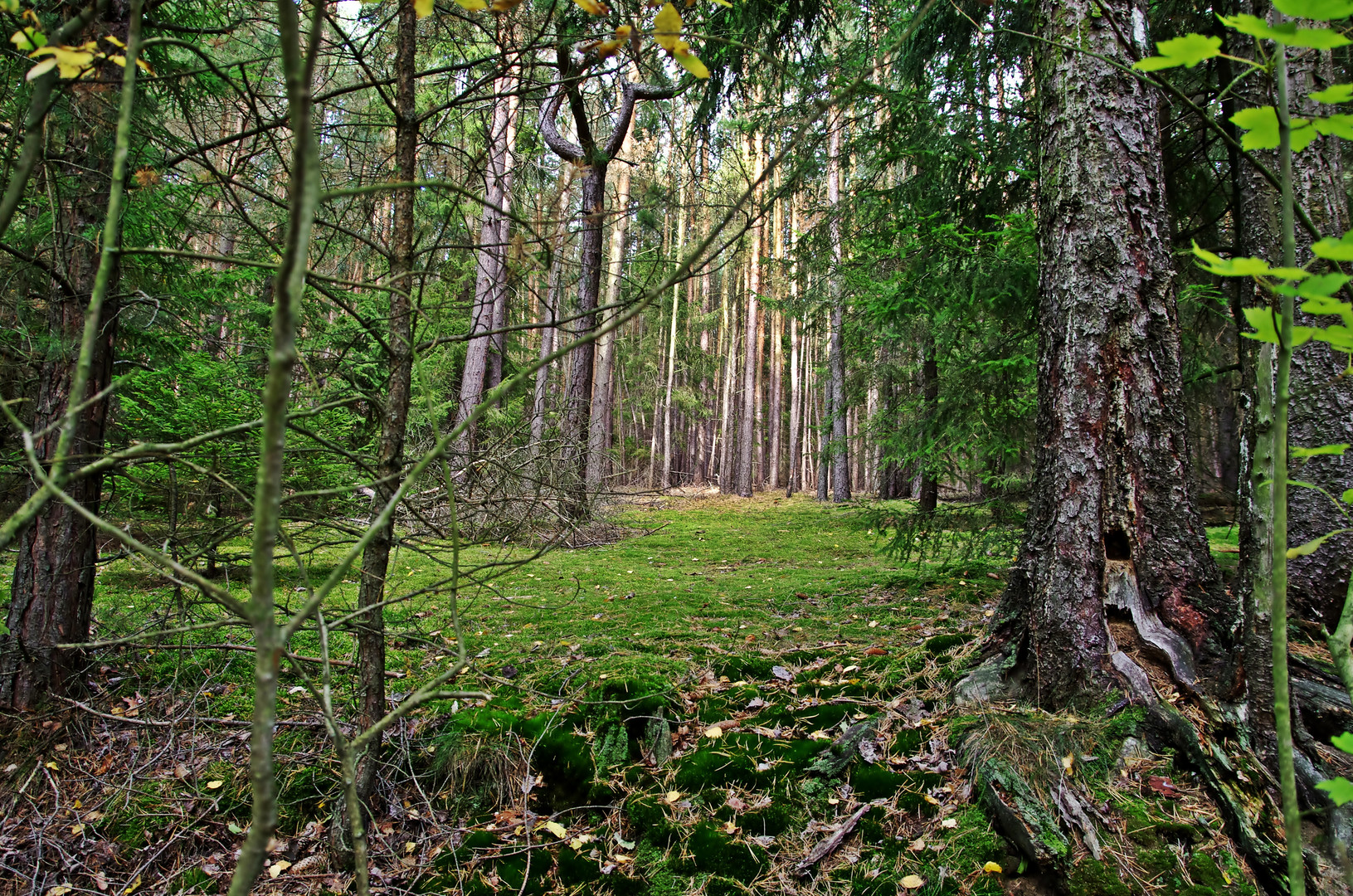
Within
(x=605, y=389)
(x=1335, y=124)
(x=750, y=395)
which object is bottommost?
(x=1335, y=124)

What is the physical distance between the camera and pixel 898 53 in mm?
5926

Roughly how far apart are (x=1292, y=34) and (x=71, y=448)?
393 centimetres

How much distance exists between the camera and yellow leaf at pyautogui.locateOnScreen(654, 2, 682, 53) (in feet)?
3.76

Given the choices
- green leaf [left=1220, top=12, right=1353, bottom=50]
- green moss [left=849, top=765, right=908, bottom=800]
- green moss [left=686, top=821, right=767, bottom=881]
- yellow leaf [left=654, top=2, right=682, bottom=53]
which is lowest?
green moss [left=686, top=821, right=767, bottom=881]

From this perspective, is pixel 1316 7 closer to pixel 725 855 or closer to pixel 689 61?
pixel 689 61

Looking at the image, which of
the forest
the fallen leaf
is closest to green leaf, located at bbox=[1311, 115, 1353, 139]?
the forest

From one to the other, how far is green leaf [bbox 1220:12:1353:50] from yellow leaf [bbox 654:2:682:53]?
793 mm

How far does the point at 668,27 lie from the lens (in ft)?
3.81

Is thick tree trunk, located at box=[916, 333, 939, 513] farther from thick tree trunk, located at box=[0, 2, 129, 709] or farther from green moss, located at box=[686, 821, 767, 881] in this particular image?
thick tree trunk, located at box=[0, 2, 129, 709]

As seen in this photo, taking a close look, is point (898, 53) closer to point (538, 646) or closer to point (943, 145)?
point (943, 145)

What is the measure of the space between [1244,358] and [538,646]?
3757 millimetres

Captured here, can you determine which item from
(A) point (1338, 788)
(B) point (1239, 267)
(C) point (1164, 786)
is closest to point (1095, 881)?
(C) point (1164, 786)

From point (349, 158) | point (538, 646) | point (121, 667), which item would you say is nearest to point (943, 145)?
point (349, 158)

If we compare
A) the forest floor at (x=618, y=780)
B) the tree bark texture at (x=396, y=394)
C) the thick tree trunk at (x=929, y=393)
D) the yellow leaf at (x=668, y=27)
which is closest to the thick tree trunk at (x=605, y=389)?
the thick tree trunk at (x=929, y=393)
